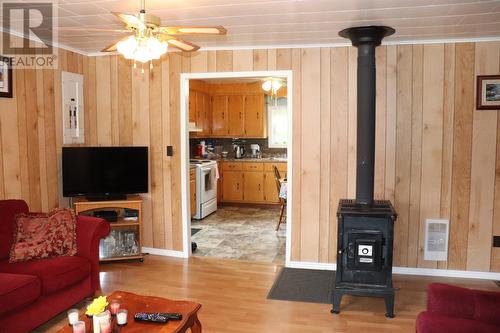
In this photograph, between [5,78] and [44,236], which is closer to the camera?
[44,236]

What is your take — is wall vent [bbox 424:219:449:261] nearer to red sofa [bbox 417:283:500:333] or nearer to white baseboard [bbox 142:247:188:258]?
red sofa [bbox 417:283:500:333]

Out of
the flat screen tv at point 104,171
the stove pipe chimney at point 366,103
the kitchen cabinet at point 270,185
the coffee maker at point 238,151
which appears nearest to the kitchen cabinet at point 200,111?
the coffee maker at point 238,151

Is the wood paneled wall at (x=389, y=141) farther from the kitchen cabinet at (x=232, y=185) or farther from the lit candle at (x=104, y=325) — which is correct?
the kitchen cabinet at (x=232, y=185)

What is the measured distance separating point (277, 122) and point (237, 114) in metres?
0.84

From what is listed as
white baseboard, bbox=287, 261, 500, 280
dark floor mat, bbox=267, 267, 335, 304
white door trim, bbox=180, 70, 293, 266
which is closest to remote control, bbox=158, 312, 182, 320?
dark floor mat, bbox=267, 267, 335, 304

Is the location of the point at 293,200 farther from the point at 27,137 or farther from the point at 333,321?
the point at 27,137

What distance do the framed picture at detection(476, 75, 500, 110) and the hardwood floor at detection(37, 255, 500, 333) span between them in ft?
5.61

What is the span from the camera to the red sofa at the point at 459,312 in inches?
85.8

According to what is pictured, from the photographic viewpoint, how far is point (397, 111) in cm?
430

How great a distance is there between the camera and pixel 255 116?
825 centimetres

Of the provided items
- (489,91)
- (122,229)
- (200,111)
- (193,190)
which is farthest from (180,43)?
(200,111)

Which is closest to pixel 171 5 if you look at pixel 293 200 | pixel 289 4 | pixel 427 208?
pixel 289 4

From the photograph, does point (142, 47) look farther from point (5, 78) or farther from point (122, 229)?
point (122, 229)

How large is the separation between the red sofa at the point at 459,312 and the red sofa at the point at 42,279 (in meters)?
2.48
